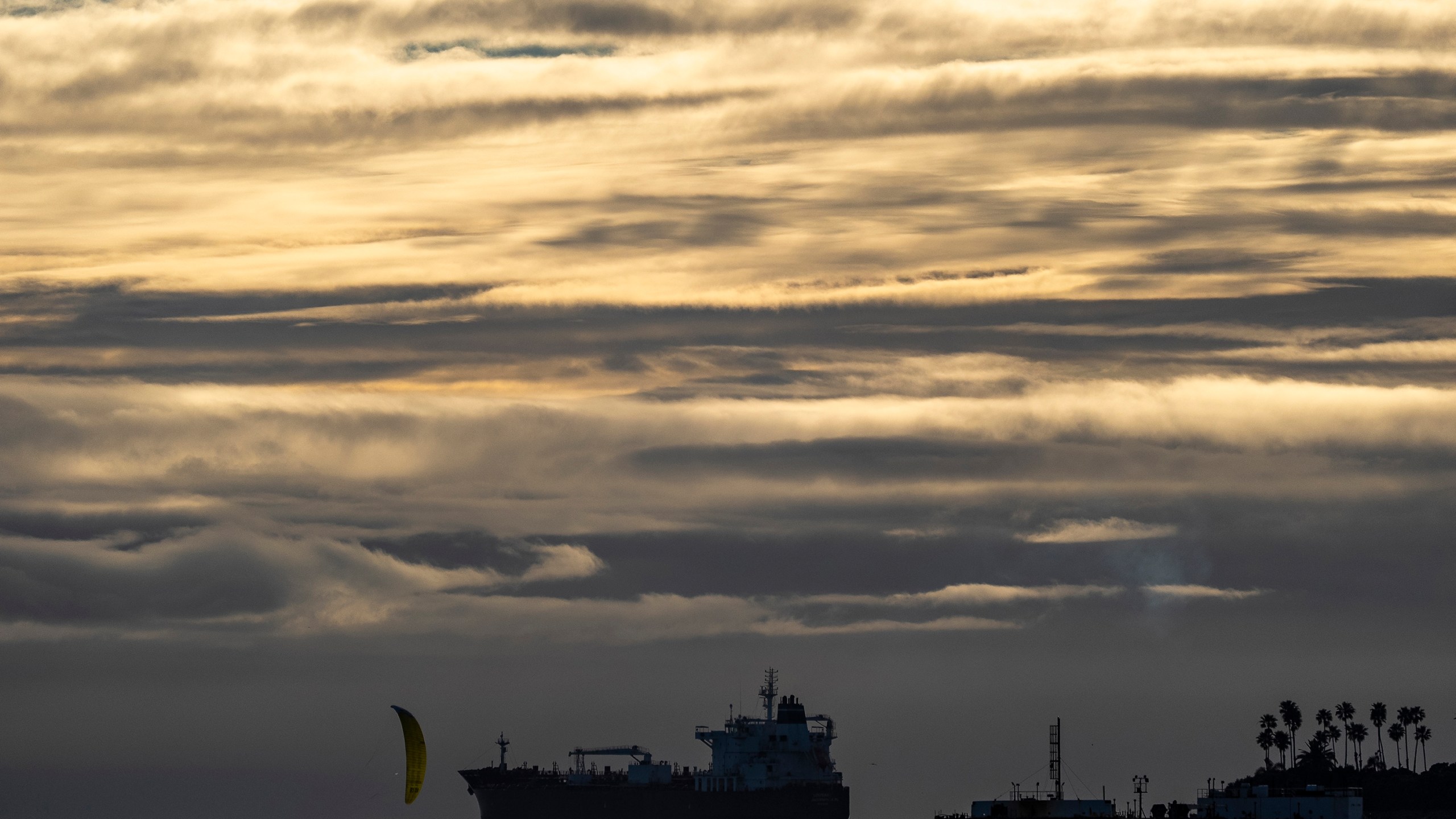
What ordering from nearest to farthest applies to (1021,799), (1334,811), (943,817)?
1. (1021,799)
2. (1334,811)
3. (943,817)

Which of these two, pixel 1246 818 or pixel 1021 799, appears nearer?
pixel 1021 799

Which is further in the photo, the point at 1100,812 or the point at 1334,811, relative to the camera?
the point at 1334,811

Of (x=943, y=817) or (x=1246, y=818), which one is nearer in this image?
(x=1246, y=818)

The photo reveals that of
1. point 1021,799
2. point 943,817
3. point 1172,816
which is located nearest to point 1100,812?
point 1021,799

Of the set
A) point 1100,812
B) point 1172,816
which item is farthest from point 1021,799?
point 1172,816

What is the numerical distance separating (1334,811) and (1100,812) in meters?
30.1

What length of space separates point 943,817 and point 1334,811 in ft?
117

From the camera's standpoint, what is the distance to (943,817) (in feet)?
620

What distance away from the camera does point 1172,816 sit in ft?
572

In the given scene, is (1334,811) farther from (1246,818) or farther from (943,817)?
(943,817)

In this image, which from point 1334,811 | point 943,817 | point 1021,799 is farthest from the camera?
point 943,817

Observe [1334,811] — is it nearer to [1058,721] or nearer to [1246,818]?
[1246,818]

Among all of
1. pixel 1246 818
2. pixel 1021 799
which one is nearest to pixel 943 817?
pixel 1246 818

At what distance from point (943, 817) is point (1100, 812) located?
3810cm
